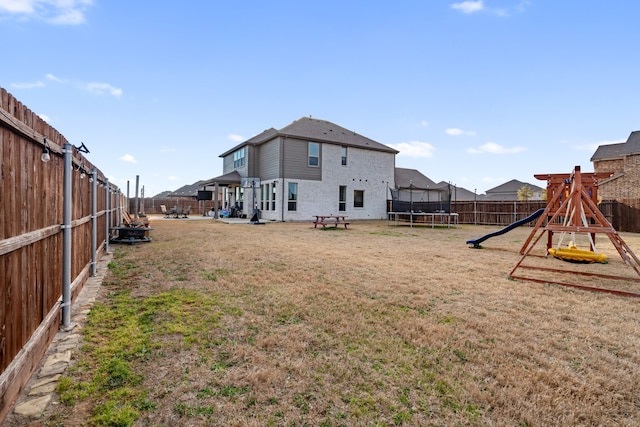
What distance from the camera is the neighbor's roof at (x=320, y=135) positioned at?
21.6 m

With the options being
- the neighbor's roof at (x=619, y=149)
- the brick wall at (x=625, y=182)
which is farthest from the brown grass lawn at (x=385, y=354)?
the neighbor's roof at (x=619, y=149)

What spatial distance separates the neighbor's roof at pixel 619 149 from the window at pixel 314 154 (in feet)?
81.4

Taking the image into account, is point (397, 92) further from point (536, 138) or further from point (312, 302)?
point (312, 302)

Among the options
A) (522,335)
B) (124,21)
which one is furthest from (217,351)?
(124,21)

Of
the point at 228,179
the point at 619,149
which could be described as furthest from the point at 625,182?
the point at 228,179

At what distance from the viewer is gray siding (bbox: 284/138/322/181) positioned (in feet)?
68.4

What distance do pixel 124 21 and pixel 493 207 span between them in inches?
862

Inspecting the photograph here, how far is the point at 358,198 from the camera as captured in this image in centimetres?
2420

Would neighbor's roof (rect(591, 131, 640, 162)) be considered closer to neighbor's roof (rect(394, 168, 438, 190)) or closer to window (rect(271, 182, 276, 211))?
neighbor's roof (rect(394, 168, 438, 190))

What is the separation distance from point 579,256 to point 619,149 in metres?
28.9

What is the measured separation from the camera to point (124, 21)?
9.61 m

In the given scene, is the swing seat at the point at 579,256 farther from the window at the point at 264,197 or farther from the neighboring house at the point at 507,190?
the neighboring house at the point at 507,190

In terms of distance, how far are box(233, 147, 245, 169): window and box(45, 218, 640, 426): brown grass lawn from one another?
20.4 metres

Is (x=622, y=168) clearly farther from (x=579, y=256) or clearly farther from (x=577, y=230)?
(x=577, y=230)
